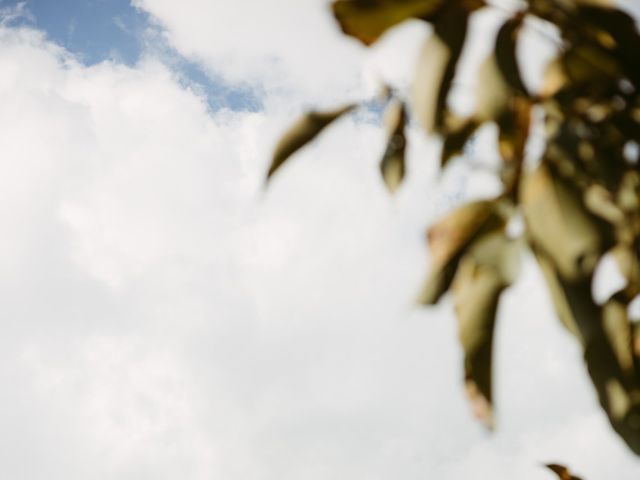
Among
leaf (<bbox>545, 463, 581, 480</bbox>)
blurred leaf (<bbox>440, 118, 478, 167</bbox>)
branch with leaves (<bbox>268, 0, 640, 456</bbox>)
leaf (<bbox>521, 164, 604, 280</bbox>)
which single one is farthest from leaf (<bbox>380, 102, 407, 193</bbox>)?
leaf (<bbox>545, 463, 581, 480</bbox>)

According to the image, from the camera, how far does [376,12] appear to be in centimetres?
75

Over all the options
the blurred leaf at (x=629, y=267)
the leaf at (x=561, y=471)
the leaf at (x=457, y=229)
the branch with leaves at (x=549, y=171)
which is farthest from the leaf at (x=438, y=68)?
the leaf at (x=561, y=471)

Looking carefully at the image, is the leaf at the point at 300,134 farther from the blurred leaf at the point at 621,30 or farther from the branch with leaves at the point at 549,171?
the blurred leaf at the point at 621,30

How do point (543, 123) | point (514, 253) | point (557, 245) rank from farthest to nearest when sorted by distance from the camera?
1. point (543, 123)
2. point (514, 253)
3. point (557, 245)

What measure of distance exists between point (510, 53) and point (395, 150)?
254 mm

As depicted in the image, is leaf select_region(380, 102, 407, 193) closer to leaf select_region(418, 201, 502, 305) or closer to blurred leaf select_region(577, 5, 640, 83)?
leaf select_region(418, 201, 502, 305)

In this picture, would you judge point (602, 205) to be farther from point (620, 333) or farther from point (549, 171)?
point (620, 333)

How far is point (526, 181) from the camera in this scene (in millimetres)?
663

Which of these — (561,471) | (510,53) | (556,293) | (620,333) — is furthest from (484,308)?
(561,471)

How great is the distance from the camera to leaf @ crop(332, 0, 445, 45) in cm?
74

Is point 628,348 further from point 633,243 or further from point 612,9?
point 612,9

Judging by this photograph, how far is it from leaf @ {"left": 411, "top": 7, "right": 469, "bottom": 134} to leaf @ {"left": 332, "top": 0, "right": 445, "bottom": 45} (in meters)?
0.03

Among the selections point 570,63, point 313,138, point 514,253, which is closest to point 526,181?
point 514,253

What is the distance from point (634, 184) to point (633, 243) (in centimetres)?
8
